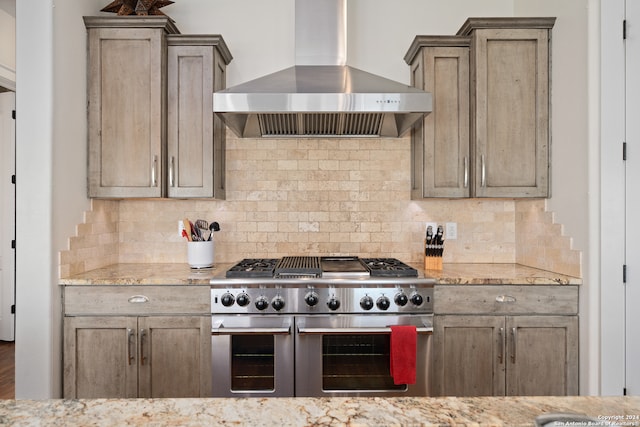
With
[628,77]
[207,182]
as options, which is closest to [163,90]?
[207,182]

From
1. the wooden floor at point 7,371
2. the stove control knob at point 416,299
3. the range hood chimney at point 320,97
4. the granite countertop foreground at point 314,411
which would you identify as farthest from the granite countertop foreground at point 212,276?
the granite countertop foreground at point 314,411

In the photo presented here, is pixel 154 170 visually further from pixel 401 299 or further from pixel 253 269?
pixel 401 299

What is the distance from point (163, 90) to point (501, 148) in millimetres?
2235

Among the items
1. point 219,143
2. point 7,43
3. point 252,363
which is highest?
point 7,43

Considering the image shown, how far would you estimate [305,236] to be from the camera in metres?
3.12

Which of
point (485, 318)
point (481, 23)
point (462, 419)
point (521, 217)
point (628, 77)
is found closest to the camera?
point (462, 419)

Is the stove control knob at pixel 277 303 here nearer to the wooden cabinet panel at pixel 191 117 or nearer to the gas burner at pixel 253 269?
the gas burner at pixel 253 269

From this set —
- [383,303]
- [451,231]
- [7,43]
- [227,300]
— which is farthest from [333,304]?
[7,43]

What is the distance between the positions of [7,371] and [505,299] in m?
4.05

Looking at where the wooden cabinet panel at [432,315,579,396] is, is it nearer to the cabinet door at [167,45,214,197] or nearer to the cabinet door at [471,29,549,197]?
the cabinet door at [471,29,549,197]

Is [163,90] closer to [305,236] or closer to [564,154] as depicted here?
[305,236]

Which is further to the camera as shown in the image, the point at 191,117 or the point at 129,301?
the point at 191,117

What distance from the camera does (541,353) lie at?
239cm

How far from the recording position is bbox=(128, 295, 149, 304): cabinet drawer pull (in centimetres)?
238
